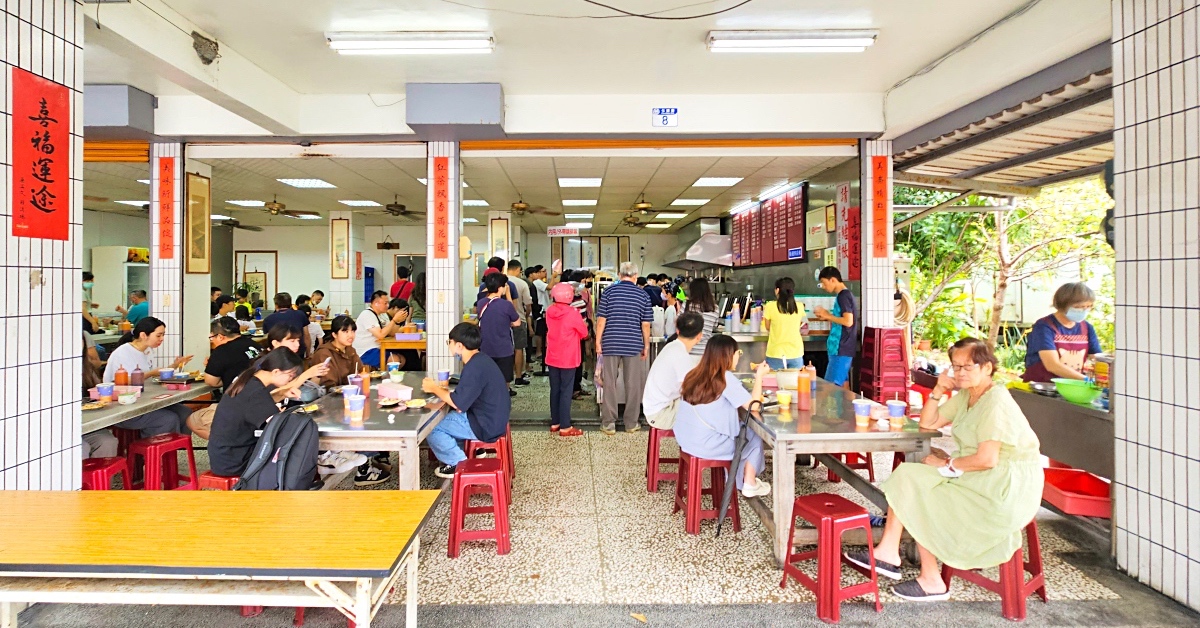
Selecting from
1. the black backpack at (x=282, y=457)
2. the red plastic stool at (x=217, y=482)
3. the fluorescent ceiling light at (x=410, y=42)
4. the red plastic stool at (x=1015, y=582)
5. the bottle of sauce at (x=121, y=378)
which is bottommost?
the red plastic stool at (x=1015, y=582)

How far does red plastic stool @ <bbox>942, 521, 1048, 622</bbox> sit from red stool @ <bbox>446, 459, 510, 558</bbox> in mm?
2198

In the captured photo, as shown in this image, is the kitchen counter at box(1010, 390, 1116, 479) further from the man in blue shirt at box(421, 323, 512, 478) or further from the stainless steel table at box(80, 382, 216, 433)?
the stainless steel table at box(80, 382, 216, 433)

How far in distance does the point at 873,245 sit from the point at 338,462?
208 inches

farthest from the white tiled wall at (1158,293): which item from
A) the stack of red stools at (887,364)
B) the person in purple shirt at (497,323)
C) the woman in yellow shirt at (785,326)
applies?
the person in purple shirt at (497,323)

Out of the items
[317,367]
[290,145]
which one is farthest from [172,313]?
[317,367]

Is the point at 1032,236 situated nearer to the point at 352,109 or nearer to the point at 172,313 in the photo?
the point at 352,109

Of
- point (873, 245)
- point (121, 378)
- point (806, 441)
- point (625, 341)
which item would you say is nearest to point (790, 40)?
point (873, 245)

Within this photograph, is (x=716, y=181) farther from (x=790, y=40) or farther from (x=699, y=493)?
(x=699, y=493)

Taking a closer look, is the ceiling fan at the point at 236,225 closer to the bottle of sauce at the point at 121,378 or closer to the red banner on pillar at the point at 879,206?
the bottle of sauce at the point at 121,378

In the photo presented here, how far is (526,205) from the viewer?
10500 mm

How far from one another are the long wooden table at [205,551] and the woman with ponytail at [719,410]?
5.66 ft

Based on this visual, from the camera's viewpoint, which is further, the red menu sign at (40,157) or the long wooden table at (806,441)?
the long wooden table at (806,441)

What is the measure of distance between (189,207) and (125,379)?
118 inches

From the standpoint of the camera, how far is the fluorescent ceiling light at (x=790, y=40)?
4328 mm
